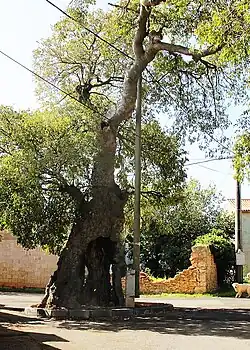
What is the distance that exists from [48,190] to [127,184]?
435cm

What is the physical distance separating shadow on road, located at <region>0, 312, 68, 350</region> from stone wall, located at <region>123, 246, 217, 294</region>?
597 inches

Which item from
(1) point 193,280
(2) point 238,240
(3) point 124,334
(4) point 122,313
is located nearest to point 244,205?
(2) point 238,240

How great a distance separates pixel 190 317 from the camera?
1642cm

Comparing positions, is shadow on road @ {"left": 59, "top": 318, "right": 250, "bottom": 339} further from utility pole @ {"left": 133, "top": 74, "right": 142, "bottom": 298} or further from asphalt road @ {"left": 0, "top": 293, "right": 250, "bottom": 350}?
utility pole @ {"left": 133, "top": 74, "right": 142, "bottom": 298}

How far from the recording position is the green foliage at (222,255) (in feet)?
99.8

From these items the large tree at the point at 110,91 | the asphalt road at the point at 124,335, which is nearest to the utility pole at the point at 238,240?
the large tree at the point at 110,91

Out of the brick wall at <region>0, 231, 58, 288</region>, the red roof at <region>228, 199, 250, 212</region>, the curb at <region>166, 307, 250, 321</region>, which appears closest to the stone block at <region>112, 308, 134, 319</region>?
the curb at <region>166, 307, 250, 321</region>

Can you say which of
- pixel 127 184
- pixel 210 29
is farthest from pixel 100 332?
pixel 127 184

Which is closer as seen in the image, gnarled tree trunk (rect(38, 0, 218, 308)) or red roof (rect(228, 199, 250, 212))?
gnarled tree trunk (rect(38, 0, 218, 308))

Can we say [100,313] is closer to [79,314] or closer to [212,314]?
[79,314]

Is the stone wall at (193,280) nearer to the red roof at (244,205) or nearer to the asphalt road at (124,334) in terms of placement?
the asphalt road at (124,334)

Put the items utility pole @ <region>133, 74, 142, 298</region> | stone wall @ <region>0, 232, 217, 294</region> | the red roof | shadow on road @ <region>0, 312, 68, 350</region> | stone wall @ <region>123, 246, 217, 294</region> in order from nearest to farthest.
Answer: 1. shadow on road @ <region>0, 312, 68, 350</region>
2. utility pole @ <region>133, 74, 142, 298</region>
3. stone wall @ <region>123, 246, 217, 294</region>
4. stone wall @ <region>0, 232, 217, 294</region>
5. the red roof

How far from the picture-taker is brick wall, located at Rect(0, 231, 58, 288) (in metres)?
31.9

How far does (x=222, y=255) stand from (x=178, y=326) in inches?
670
